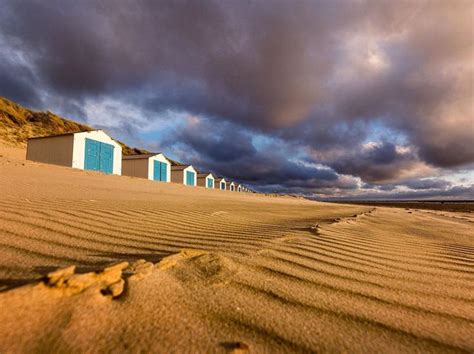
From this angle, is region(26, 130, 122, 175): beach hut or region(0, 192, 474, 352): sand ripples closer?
region(0, 192, 474, 352): sand ripples

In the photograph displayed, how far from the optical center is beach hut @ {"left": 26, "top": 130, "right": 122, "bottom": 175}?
16.9m

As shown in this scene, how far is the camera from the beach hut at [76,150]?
16922 millimetres

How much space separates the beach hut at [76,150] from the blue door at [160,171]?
535cm

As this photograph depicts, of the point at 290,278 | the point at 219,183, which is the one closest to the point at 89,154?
the point at 290,278

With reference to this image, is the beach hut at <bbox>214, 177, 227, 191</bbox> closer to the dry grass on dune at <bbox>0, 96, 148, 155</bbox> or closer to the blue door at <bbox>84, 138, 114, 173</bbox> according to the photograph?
the dry grass on dune at <bbox>0, 96, 148, 155</bbox>

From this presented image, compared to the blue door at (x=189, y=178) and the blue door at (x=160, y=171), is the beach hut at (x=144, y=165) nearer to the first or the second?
the blue door at (x=160, y=171)

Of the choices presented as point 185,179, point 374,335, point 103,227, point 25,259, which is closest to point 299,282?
point 374,335

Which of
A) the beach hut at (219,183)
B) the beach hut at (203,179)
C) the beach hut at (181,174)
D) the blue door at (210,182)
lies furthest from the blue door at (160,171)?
the beach hut at (219,183)

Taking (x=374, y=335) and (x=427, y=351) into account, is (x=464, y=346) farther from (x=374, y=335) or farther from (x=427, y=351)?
(x=374, y=335)

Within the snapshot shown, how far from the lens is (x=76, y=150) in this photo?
17.0m

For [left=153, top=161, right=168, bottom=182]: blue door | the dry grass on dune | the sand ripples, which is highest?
the dry grass on dune

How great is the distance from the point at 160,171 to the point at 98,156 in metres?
7.50

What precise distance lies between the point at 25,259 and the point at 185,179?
30711mm

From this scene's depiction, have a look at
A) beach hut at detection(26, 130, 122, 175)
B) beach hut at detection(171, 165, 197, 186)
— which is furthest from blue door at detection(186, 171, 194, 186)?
beach hut at detection(26, 130, 122, 175)
